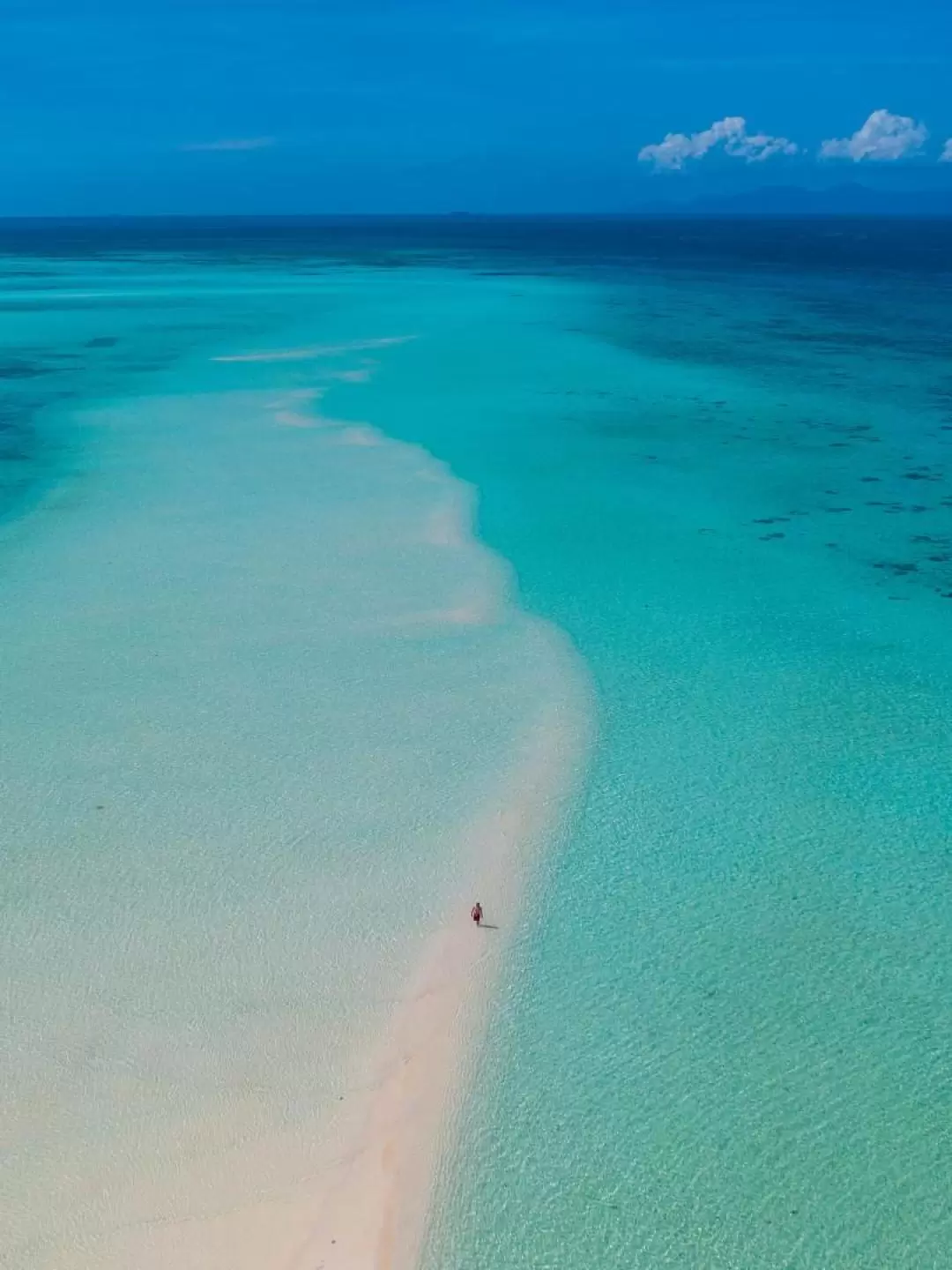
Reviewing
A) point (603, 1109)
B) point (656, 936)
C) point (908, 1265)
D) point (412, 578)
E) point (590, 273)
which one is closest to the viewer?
point (908, 1265)

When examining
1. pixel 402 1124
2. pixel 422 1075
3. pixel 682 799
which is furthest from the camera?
pixel 682 799

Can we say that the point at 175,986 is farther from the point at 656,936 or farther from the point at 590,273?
the point at 590,273

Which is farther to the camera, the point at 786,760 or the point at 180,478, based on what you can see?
the point at 180,478

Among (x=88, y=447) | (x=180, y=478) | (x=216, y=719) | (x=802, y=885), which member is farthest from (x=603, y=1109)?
(x=88, y=447)

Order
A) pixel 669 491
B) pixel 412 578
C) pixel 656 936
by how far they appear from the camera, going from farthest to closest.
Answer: pixel 669 491, pixel 412 578, pixel 656 936

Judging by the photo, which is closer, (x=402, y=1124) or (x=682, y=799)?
(x=402, y=1124)

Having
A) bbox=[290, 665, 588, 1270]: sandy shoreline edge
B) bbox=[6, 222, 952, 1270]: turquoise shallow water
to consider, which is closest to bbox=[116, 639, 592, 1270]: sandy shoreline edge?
bbox=[290, 665, 588, 1270]: sandy shoreline edge

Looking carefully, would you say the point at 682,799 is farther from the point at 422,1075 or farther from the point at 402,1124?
the point at 402,1124

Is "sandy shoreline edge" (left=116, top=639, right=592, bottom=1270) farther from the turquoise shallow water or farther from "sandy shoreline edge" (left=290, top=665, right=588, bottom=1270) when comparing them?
the turquoise shallow water

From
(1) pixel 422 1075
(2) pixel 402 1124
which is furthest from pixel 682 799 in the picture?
(2) pixel 402 1124
